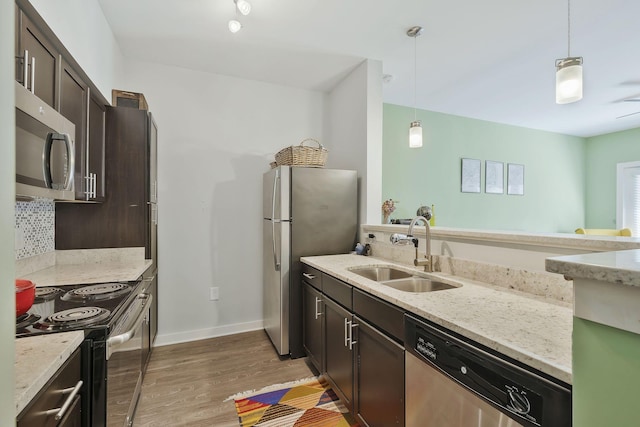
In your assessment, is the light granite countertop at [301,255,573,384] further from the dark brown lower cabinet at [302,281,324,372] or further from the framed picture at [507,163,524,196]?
the framed picture at [507,163,524,196]

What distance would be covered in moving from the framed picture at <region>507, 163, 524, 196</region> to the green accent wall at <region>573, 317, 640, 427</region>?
492 centimetres

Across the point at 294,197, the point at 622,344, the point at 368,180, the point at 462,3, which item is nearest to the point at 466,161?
the point at 368,180

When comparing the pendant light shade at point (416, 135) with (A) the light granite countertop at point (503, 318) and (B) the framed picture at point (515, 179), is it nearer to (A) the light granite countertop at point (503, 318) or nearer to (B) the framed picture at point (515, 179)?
(A) the light granite countertop at point (503, 318)

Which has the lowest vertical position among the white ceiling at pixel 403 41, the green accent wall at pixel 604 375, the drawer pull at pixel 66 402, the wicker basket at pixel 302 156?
the drawer pull at pixel 66 402

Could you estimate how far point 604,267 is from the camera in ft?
1.81

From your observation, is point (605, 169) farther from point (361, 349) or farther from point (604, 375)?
point (604, 375)

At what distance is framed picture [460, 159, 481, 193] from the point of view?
439cm

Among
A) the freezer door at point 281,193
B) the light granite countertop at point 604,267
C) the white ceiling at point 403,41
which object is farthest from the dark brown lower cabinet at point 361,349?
the white ceiling at point 403,41

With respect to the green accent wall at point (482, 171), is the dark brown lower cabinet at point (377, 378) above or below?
below

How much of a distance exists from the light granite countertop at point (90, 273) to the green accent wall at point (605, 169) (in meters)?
7.28

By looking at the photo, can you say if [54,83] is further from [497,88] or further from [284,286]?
[497,88]

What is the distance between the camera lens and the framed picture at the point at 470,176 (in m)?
4.39

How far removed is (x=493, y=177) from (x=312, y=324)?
385 cm

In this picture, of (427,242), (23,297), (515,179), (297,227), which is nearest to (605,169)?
(515,179)
